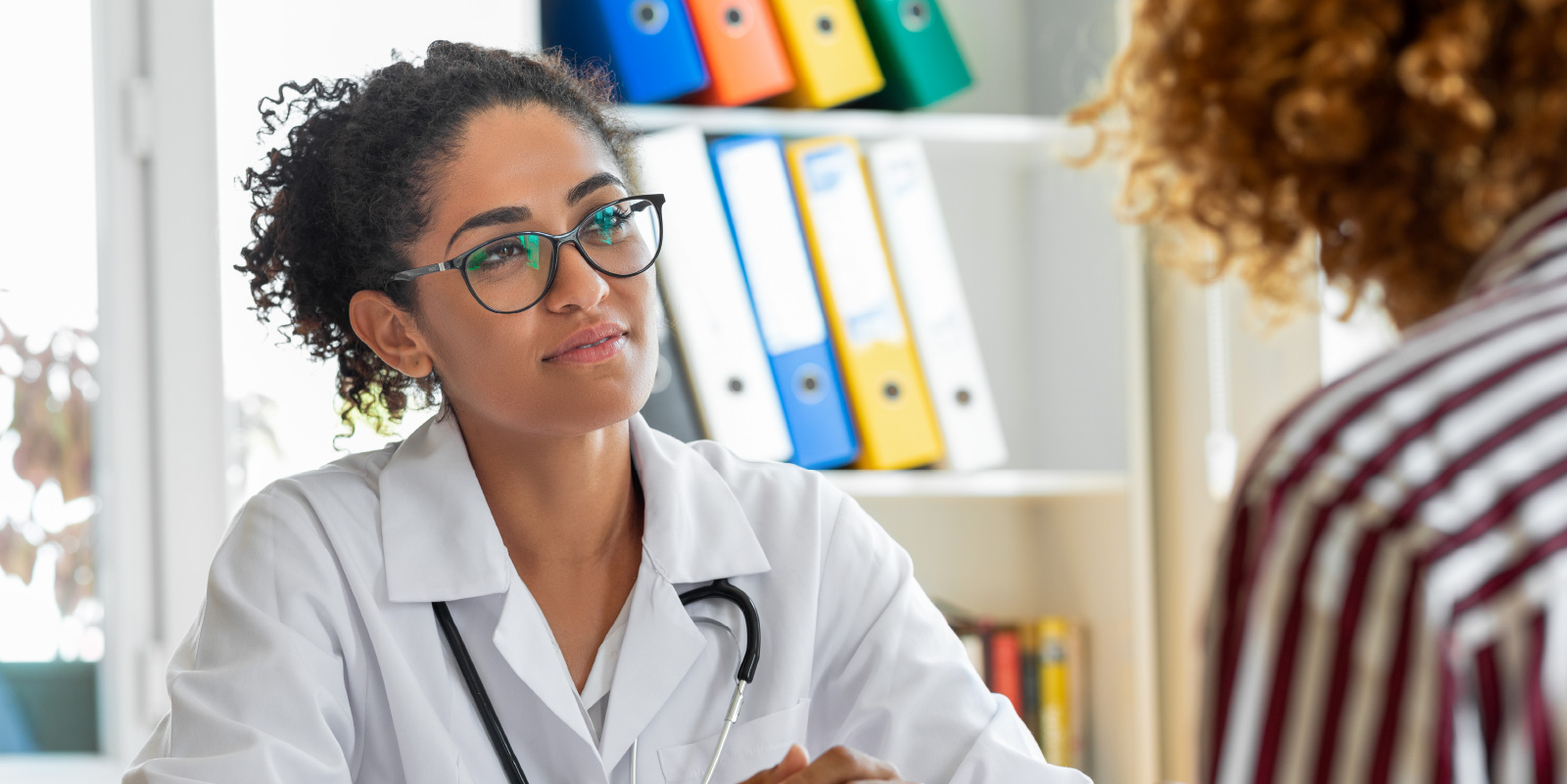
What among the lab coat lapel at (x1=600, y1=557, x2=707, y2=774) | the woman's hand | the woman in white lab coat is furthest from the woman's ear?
the woman's hand

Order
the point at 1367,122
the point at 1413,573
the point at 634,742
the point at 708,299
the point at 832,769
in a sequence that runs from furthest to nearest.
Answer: the point at 708,299 < the point at 634,742 < the point at 832,769 < the point at 1367,122 < the point at 1413,573

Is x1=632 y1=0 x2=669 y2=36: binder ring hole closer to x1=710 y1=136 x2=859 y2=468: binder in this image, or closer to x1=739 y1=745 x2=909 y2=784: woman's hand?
x1=710 y1=136 x2=859 y2=468: binder

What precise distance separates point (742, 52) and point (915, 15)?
29cm

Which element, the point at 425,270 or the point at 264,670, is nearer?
→ the point at 264,670

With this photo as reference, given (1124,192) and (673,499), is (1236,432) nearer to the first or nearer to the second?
(673,499)

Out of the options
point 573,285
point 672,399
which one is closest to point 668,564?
point 573,285

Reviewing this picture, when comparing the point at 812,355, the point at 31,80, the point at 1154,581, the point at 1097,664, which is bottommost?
the point at 1097,664

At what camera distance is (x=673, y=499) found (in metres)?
1.31

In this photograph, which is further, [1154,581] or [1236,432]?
[1154,581]

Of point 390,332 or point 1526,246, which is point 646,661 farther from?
point 1526,246

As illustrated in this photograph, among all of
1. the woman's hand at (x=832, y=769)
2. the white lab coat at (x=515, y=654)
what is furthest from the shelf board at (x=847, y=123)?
the woman's hand at (x=832, y=769)

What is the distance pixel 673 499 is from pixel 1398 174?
2.84 ft

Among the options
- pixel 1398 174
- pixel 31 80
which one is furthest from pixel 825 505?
pixel 31 80

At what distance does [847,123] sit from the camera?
195cm
